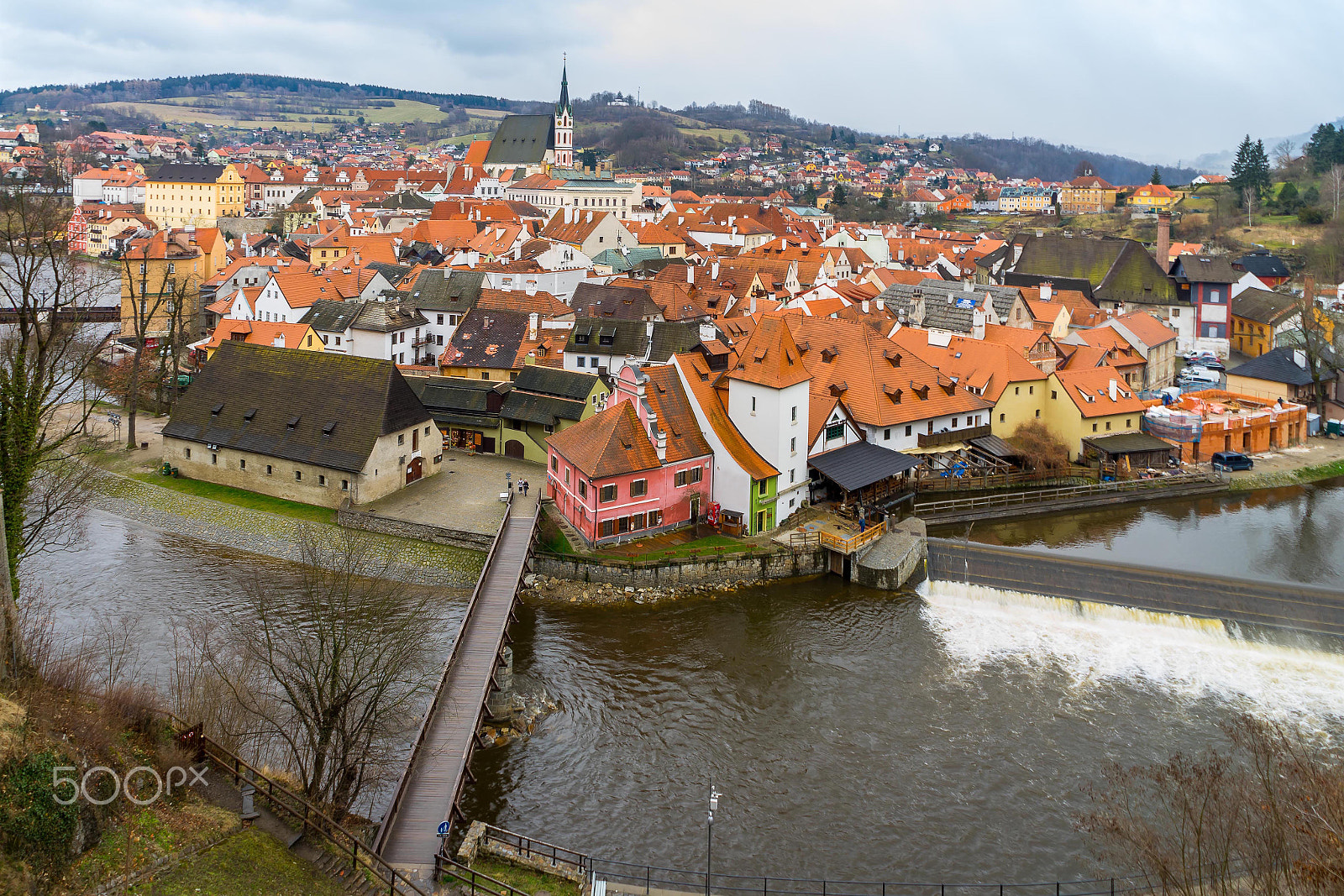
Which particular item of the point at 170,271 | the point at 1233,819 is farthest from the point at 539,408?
the point at 170,271

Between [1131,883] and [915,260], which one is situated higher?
[915,260]

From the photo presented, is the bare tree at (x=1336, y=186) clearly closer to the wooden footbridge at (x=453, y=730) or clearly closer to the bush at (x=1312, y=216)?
→ the bush at (x=1312, y=216)

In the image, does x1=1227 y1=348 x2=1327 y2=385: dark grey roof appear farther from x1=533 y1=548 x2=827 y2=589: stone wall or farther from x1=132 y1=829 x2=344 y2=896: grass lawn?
x1=132 y1=829 x2=344 y2=896: grass lawn

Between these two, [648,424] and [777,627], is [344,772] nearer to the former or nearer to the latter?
[777,627]

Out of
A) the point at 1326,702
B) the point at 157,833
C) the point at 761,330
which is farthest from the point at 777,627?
the point at 157,833

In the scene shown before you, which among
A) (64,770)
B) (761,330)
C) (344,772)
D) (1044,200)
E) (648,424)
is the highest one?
(1044,200)

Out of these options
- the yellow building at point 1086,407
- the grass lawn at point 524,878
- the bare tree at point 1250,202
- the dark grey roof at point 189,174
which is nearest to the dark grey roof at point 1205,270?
the yellow building at point 1086,407
